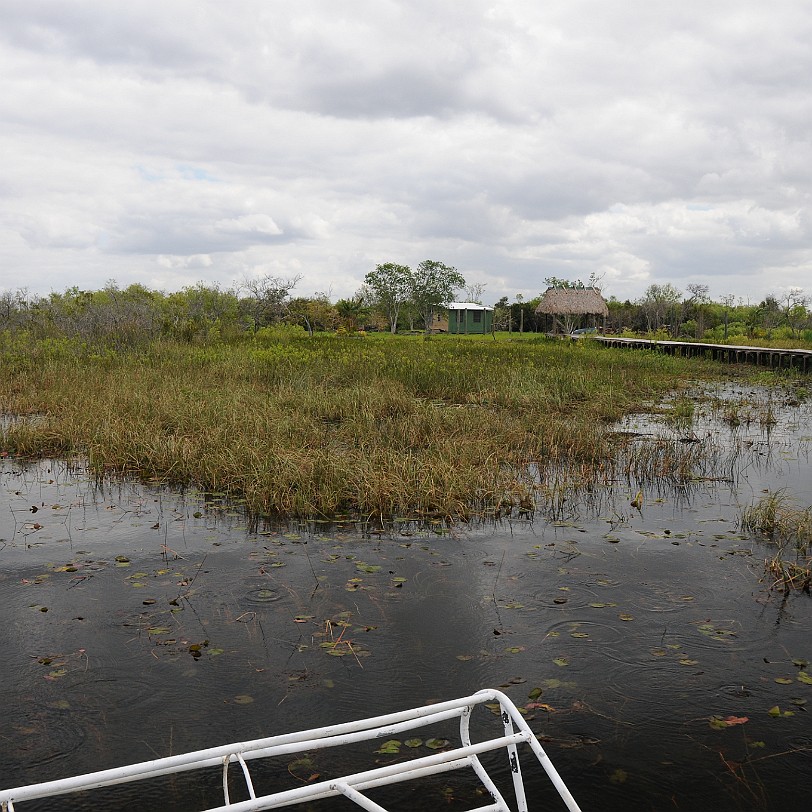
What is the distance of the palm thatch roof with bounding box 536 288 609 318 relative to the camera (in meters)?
49.8

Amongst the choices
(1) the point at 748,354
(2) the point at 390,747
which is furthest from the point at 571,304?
(2) the point at 390,747

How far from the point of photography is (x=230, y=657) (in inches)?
187

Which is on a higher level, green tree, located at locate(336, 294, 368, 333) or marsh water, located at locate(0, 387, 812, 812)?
green tree, located at locate(336, 294, 368, 333)

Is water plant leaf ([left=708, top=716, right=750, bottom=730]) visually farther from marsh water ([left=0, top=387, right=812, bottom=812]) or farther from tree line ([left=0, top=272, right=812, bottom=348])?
tree line ([left=0, top=272, right=812, bottom=348])

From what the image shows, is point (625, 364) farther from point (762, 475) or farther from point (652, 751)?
point (652, 751)

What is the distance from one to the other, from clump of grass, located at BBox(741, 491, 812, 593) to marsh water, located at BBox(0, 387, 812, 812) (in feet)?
0.51

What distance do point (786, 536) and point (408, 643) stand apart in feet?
14.3

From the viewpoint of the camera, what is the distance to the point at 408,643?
497cm

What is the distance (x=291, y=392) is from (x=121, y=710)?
959 centimetres

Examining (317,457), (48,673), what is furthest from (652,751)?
(317,457)

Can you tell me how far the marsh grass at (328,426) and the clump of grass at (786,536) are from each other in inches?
76.1

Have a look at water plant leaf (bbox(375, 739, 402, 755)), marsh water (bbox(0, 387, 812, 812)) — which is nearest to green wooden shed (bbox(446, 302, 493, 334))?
marsh water (bbox(0, 387, 812, 812))

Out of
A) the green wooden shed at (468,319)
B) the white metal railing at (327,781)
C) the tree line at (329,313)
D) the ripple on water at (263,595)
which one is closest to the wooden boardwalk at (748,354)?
the tree line at (329,313)

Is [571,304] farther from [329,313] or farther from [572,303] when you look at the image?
[329,313]
